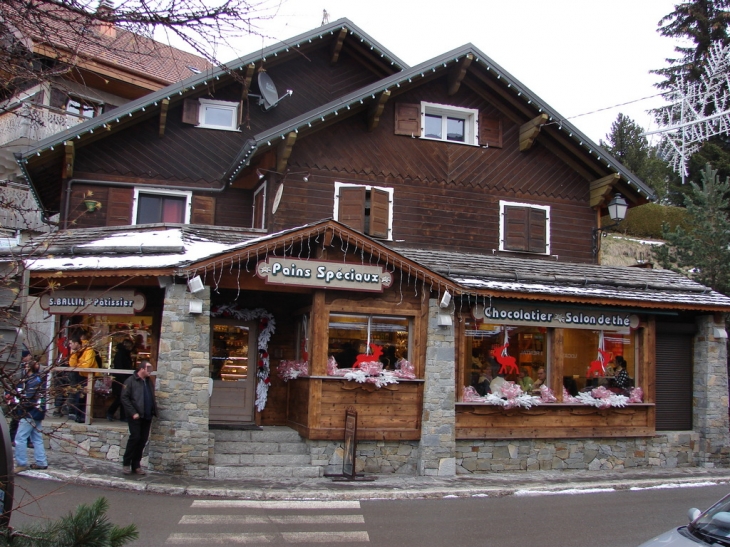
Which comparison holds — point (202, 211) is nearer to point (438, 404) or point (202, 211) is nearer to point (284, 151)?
point (284, 151)

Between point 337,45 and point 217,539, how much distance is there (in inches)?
545

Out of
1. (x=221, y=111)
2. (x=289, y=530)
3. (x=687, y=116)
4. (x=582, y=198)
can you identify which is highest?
(x=687, y=116)

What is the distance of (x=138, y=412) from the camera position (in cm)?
1211

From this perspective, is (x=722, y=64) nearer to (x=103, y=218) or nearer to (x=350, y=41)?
(x=350, y=41)

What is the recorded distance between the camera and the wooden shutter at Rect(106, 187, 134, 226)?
1719cm

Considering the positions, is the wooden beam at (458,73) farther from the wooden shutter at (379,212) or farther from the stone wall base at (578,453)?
the stone wall base at (578,453)

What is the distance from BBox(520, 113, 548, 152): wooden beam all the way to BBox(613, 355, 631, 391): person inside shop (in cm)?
561

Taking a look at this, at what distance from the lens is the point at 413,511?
36.0 feet

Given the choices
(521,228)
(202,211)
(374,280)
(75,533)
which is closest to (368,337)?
(374,280)

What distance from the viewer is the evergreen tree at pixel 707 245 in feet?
70.7

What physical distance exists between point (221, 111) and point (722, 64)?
25.9m

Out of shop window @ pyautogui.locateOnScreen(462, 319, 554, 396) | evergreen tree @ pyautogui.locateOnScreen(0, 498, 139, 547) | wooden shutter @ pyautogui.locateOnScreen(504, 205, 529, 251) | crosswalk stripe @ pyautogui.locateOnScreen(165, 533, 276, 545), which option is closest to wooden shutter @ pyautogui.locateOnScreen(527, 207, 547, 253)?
wooden shutter @ pyautogui.locateOnScreen(504, 205, 529, 251)

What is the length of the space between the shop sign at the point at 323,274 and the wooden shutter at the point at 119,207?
5.68 metres

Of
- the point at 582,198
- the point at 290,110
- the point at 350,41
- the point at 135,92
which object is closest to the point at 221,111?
the point at 290,110
